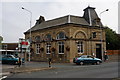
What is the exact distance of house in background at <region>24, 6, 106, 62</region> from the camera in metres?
32.8

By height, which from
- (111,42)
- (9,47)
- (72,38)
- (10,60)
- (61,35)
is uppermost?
(61,35)

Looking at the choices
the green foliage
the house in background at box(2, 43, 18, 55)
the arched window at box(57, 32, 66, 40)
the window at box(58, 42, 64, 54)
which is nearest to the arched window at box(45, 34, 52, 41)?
the arched window at box(57, 32, 66, 40)

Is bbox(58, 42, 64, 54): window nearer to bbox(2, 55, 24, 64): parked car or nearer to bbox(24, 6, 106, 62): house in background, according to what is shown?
bbox(24, 6, 106, 62): house in background

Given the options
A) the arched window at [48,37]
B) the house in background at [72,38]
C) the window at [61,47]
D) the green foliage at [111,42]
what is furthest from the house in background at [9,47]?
the window at [61,47]

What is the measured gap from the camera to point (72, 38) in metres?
32.5

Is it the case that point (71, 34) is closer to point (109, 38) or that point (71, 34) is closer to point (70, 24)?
point (70, 24)

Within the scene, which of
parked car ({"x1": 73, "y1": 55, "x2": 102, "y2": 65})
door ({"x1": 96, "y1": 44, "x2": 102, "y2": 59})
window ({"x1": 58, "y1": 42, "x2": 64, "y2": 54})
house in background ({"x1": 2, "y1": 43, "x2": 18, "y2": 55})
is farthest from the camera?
house in background ({"x1": 2, "y1": 43, "x2": 18, "y2": 55})

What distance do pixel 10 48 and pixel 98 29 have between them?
52.9m

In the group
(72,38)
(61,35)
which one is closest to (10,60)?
(61,35)

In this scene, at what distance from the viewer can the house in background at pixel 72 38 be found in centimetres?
3278

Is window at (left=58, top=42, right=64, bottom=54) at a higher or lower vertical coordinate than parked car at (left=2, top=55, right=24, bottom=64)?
higher

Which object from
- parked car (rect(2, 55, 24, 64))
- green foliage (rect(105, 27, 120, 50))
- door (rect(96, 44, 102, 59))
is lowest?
parked car (rect(2, 55, 24, 64))

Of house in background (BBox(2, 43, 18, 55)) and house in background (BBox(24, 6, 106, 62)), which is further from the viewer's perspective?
house in background (BBox(2, 43, 18, 55))

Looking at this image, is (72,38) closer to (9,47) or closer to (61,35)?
(61,35)
